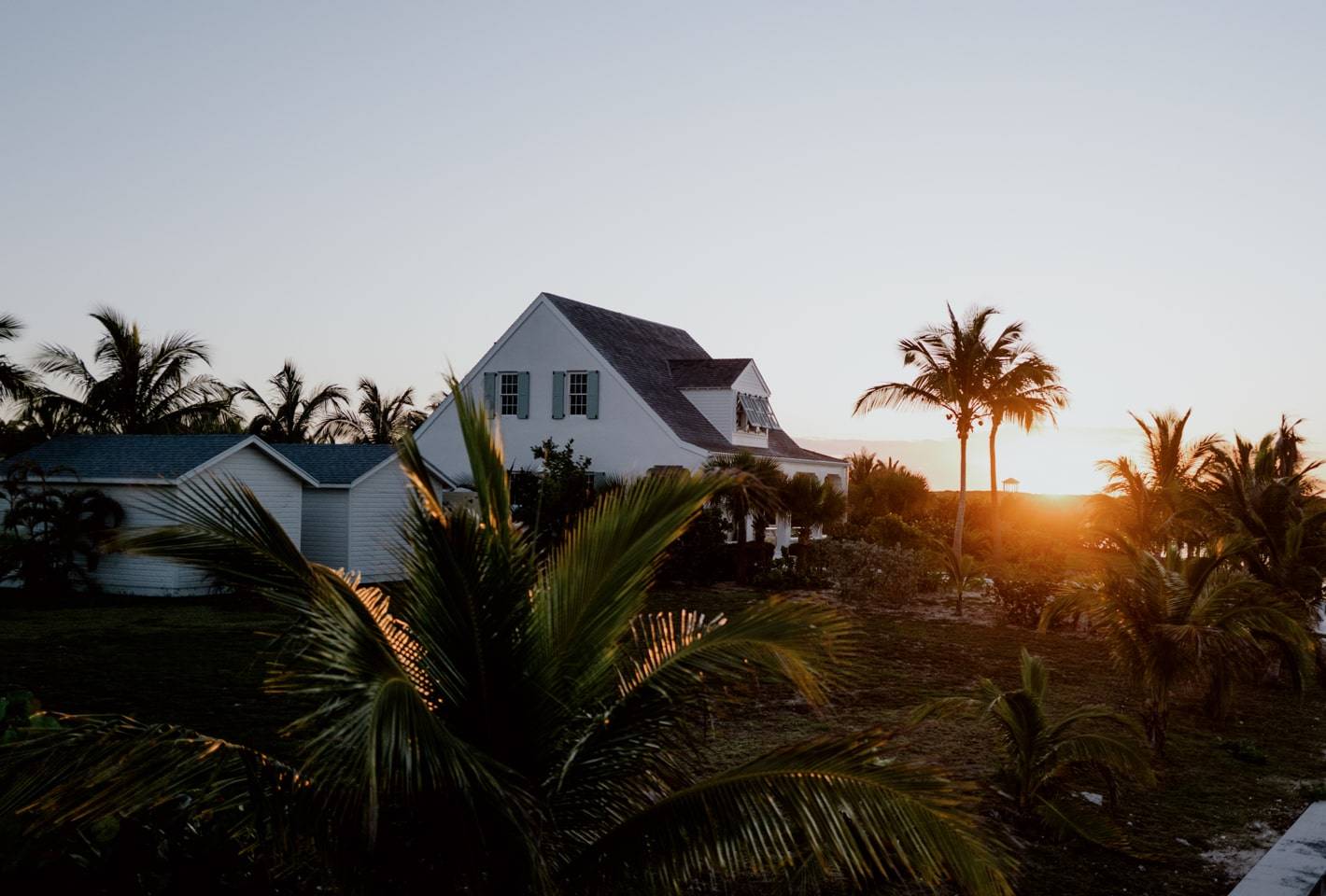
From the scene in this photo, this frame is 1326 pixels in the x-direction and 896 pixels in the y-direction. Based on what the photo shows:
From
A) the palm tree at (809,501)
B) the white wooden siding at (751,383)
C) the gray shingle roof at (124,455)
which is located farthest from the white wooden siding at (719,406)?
the gray shingle roof at (124,455)

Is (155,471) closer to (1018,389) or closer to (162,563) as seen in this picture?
(162,563)

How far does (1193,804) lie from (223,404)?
33.2m

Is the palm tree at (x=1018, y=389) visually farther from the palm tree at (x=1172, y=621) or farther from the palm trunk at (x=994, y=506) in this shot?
the palm tree at (x=1172, y=621)

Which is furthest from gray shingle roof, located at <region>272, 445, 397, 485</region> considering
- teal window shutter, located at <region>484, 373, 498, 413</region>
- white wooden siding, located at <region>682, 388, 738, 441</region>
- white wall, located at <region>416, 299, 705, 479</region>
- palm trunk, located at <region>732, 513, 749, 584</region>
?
white wooden siding, located at <region>682, 388, 738, 441</region>

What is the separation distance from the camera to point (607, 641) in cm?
486

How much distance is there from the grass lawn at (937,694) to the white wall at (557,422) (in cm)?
1085

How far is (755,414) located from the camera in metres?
33.8

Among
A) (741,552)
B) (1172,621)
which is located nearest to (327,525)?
(741,552)

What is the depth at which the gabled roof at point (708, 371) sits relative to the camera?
3238 centimetres

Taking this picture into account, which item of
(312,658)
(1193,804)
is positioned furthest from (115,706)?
(1193,804)

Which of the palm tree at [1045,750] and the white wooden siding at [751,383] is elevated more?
the white wooden siding at [751,383]

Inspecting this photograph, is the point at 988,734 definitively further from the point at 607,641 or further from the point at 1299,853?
the point at 607,641

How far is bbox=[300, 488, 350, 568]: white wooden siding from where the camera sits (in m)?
25.6

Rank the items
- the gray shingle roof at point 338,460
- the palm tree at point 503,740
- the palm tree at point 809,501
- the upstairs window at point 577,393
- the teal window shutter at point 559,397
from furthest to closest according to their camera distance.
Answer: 1. the teal window shutter at point 559,397
2. the upstairs window at point 577,393
3. the gray shingle roof at point 338,460
4. the palm tree at point 809,501
5. the palm tree at point 503,740
